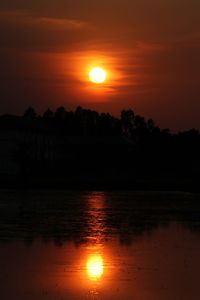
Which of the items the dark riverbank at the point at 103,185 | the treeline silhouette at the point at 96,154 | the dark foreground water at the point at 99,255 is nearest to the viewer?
the dark foreground water at the point at 99,255

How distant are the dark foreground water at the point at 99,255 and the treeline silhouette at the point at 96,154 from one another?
3747 centimetres

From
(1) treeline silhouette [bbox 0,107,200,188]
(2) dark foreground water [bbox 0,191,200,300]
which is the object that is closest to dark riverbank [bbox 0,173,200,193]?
(1) treeline silhouette [bbox 0,107,200,188]

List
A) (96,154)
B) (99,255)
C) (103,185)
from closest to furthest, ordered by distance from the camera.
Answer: (99,255), (103,185), (96,154)

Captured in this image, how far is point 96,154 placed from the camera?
9025cm

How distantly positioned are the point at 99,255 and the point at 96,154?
7211cm

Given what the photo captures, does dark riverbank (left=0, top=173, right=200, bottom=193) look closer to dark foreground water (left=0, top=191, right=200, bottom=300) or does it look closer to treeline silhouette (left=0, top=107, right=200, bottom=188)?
treeline silhouette (left=0, top=107, right=200, bottom=188)

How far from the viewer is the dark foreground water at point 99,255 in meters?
13.6

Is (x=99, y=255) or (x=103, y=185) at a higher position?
(x=103, y=185)

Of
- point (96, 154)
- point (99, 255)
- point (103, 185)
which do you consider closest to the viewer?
point (99, 255)

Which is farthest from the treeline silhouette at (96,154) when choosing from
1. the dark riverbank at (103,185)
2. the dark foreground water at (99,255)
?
the dark foreground water at (99,255)

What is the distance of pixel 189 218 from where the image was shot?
97.2 ft

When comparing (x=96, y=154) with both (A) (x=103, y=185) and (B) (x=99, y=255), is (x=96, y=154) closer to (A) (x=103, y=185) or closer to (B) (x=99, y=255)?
(A) (x=103, y=185)

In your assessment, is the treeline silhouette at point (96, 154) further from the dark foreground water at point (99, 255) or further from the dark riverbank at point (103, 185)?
the dark foreground water at point (99, 255)

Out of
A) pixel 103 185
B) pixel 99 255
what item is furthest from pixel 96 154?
pixel 99 255
